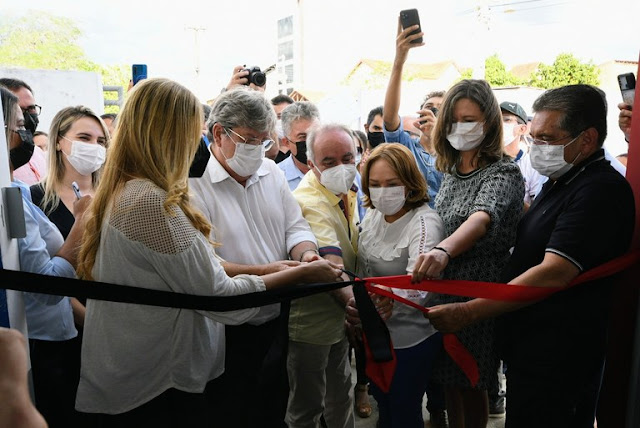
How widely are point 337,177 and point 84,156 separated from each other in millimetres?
1559

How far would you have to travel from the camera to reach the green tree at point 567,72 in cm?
3350

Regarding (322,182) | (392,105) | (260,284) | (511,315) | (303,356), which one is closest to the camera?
(260,284)

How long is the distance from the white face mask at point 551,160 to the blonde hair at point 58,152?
98.8 inches

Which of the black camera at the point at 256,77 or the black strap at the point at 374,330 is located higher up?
the black camera at the point at 256,77

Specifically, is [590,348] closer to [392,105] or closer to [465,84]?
[465,84]

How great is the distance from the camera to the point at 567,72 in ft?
116

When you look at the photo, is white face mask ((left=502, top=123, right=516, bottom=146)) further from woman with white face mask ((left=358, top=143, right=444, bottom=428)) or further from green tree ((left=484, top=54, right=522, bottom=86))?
Answer: green tree ((left=484, top=54, right=522, bottom=86))

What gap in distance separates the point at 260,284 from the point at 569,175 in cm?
147

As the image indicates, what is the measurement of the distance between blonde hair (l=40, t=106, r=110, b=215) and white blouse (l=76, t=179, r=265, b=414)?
1253 millimetres

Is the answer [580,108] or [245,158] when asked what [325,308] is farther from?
[580,108]

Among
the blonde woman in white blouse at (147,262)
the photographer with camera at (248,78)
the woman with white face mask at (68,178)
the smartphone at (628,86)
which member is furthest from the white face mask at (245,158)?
the smartphone at (628,86)

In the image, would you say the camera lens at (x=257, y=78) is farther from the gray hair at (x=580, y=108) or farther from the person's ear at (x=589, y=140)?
the person's ear at (x=589, y=140)

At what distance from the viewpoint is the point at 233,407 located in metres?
2.12

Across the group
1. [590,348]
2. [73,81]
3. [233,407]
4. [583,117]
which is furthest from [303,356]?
[73,81]
